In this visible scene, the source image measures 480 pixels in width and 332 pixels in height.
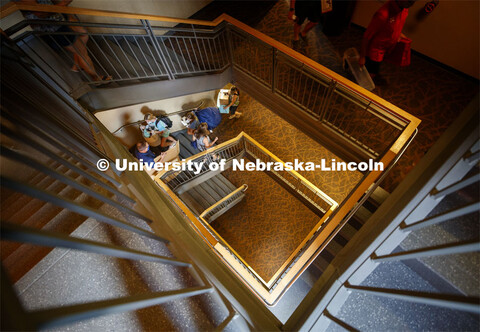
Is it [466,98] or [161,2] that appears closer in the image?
[466,98]

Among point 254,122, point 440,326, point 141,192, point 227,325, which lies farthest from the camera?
point 254,122

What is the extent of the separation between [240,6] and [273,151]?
4282mm

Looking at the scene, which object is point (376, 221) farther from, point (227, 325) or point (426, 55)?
point (426, 55)

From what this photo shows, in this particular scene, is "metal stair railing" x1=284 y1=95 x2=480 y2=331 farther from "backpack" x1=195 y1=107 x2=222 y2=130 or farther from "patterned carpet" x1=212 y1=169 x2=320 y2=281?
"backpack" x1=195 y1=107 x2=222 y2=130

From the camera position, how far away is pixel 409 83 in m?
5.49

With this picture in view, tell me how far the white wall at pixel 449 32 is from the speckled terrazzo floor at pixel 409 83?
0.22 meters

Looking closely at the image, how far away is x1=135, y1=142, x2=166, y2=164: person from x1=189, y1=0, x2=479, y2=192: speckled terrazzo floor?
4.23m

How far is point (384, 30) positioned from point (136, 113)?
5240 millimetres

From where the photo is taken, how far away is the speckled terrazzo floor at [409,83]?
4805mm

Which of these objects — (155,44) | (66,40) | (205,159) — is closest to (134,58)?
(66,40)

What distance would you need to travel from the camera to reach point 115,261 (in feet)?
5.91

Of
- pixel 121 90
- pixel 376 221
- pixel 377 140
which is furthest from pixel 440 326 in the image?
pixel 121 90

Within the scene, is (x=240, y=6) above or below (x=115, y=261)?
below

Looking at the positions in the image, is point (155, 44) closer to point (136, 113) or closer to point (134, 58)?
point (134, 58)
